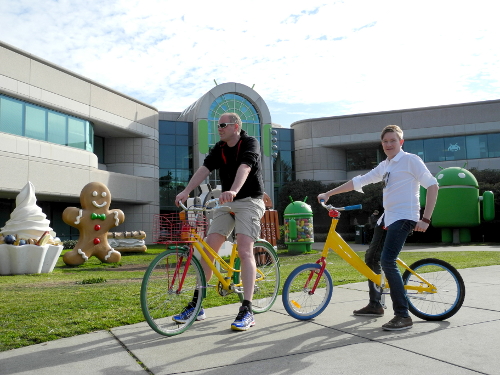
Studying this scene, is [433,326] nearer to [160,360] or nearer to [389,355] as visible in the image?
[389,355]

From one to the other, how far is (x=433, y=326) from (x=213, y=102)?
33.4 m

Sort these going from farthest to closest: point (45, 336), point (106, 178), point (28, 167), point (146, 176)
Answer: point (146, 176)
point (106, 178)
point (28, 167)
point (45, 336)

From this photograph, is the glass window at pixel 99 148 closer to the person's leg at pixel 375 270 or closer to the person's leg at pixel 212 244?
the person's leg at pixel 212 244

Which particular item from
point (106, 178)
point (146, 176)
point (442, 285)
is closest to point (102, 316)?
point (442, 285)

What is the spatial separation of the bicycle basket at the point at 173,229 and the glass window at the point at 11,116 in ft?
71.1

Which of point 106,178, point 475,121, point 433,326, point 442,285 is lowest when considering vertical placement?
point 433,326

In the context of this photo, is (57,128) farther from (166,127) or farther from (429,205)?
(429,205)

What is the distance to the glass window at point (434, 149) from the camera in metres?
39.2

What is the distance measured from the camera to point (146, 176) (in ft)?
112

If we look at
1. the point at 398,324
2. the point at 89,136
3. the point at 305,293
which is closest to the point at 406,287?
the point at 398,324

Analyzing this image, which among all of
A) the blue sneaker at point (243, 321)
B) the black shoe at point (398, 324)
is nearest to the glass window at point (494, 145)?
the black shoe at point (398, 324)

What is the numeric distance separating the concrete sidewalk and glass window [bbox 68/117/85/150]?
2477 cm

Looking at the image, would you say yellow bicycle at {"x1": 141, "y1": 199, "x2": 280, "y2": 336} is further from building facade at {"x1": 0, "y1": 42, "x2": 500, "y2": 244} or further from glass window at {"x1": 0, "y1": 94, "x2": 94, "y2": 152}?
glass window at {"x1": 0, "y1": 94, "x2": 94, "y2": 152}

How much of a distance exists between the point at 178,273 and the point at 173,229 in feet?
→ 1.35
